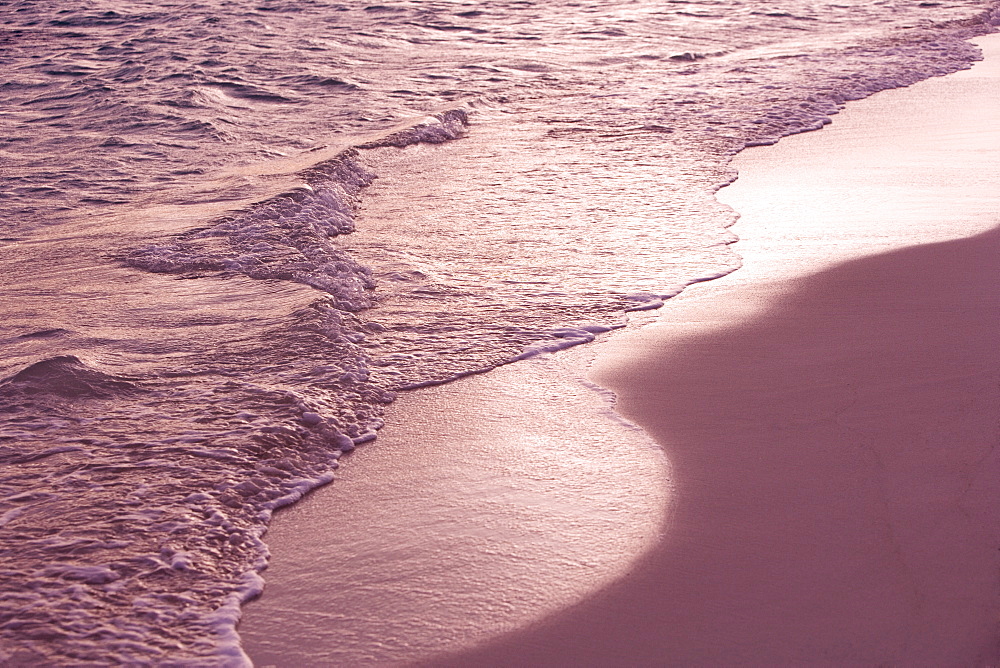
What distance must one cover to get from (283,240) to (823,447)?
370cm

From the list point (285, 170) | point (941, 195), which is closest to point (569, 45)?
point (285, 170)

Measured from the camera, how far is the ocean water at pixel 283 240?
3217mm

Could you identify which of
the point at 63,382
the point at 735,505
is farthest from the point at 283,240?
the point at 735,505

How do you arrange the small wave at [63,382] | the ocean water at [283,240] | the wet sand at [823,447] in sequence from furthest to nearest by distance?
the small wave at [63,382] < the ocean water at [283,240] < the wet sand at [823,447]

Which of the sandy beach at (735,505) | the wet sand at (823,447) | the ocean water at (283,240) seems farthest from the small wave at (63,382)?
the wet sand at (823,447)

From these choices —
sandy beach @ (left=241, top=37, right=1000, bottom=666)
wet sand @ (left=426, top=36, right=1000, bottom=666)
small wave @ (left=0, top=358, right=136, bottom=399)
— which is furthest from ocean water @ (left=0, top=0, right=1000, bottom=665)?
wet sand @ (left=426, top=36, right=1000, bottom=666)

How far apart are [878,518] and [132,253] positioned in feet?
15.2

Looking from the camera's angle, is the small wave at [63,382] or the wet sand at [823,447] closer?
the wet sand at [823,447]

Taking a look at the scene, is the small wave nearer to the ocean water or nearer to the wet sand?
the ocean water

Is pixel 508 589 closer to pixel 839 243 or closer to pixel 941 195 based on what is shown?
pixel 839 243

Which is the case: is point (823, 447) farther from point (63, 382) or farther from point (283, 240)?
point (283, 240)

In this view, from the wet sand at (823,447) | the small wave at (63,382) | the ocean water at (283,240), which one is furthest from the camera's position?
the small wave at (63,382)

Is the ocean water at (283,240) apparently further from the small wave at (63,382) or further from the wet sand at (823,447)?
the wet sand at (823,447)

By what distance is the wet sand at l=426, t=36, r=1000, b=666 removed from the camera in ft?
8.69
